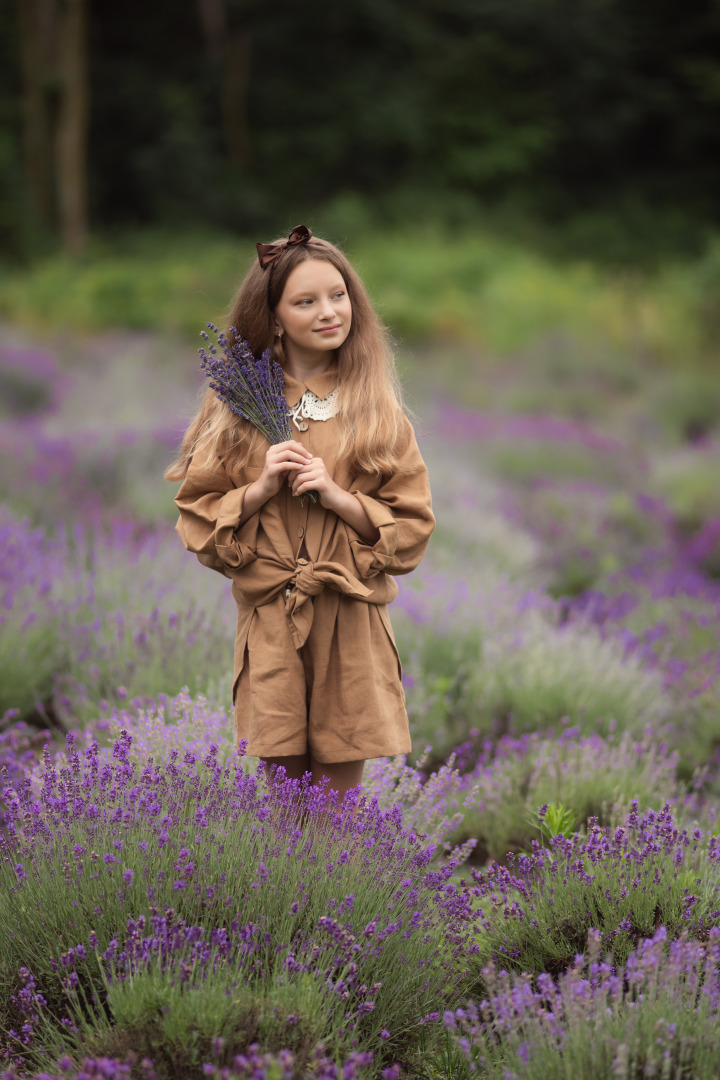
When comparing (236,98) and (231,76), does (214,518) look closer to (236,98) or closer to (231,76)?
(236,98)

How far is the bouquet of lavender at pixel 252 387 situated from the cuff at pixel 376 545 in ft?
0.46

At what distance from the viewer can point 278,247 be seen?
2.57 metres

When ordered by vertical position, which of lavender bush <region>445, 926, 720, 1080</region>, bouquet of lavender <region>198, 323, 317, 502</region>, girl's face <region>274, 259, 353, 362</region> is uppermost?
girl's face <region>274, 259, 353, 362</region>

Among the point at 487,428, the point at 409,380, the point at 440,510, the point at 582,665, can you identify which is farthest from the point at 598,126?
the point at 582,665

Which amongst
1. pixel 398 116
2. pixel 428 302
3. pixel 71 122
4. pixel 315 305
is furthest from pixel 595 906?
pixel 398 116

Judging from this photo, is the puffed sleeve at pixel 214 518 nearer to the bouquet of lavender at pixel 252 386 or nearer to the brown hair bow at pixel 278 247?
the bouquet of lavender at pixel 252 386

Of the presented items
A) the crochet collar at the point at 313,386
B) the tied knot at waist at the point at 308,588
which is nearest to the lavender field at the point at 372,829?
the tied knot at waist at the point at 308,588

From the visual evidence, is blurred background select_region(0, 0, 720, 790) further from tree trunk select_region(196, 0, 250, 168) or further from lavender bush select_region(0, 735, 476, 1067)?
lavender bush select_region(0, 735, 476, 1067)

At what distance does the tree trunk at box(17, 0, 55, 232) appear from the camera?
63.6 ft

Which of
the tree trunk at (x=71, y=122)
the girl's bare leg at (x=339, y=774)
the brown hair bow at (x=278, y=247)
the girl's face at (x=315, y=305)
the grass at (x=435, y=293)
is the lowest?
the girl's bare leg at (x=339, y=774)

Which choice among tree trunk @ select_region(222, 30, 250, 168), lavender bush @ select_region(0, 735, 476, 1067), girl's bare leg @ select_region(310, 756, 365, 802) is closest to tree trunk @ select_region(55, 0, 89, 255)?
tree trunk @ select_region(222, 30, 250, 168)

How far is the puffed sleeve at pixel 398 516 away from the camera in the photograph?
244cm

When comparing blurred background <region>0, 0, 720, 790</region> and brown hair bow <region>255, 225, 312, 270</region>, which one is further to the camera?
blurred background <region>0, 0, 720, 790</region>

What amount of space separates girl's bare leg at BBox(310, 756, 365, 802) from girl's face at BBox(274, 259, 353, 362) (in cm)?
106
